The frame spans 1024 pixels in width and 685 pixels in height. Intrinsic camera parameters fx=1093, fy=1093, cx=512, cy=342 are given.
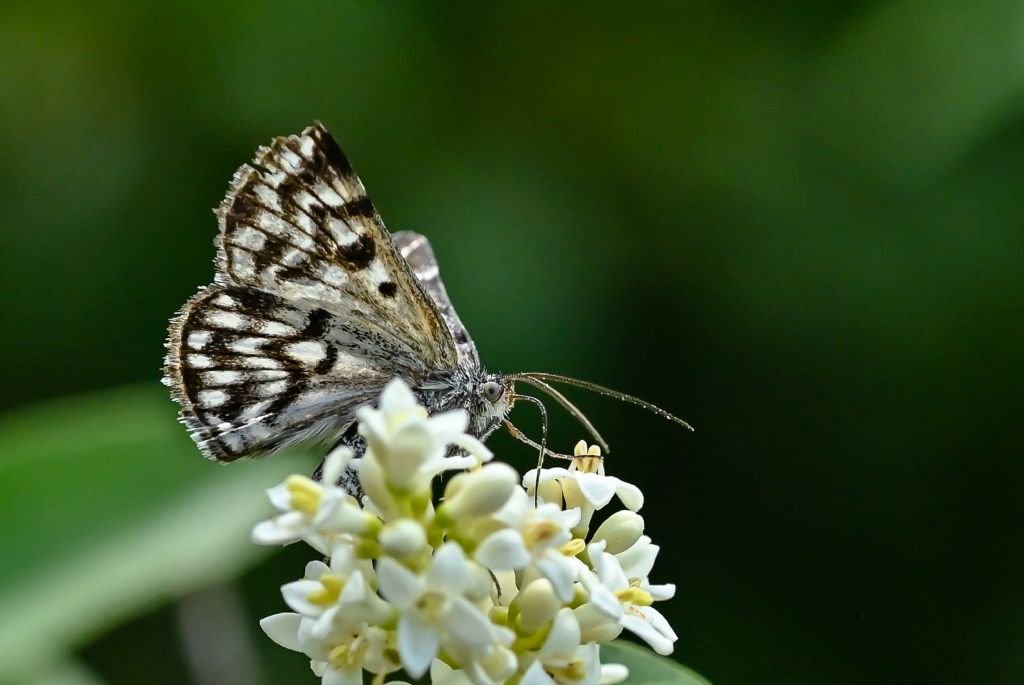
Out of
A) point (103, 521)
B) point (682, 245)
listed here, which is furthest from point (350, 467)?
point (682, 245)

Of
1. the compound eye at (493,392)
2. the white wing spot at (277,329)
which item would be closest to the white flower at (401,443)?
the compound eye at (493,392)

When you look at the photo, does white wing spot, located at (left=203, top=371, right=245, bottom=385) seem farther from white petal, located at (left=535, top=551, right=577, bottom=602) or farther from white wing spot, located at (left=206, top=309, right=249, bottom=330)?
white petal, located at (left=535, top=551, right=577, bottom=602)

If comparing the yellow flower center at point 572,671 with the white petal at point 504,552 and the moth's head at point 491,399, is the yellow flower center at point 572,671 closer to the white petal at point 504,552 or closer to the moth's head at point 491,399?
the white petal at point 504,552

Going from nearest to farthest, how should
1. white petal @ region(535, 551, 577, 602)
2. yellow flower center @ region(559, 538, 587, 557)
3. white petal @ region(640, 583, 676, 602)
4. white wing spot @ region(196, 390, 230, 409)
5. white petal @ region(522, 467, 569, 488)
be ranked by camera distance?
white petal @ region(535, 551, 577, 602), yellow flower center @ region(559, 538, 587, 557), white petal @ region(640, 583, 676, 602), white petal @ region(522, 467, 569, 488), white wing spot @ region(196, 390, 230, 409)

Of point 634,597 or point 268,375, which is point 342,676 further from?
point 268,375

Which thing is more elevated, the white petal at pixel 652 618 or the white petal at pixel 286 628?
the white petal at pixel 286 628

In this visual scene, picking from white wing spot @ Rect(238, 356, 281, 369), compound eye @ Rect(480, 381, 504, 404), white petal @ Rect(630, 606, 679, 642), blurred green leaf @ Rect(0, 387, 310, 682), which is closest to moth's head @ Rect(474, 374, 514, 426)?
compound eye @ Rect(480, 381, 504, 404)

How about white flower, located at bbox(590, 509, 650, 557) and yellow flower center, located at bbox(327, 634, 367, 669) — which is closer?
yellow flower center, located at bbox(327, 634, 367, 669)
